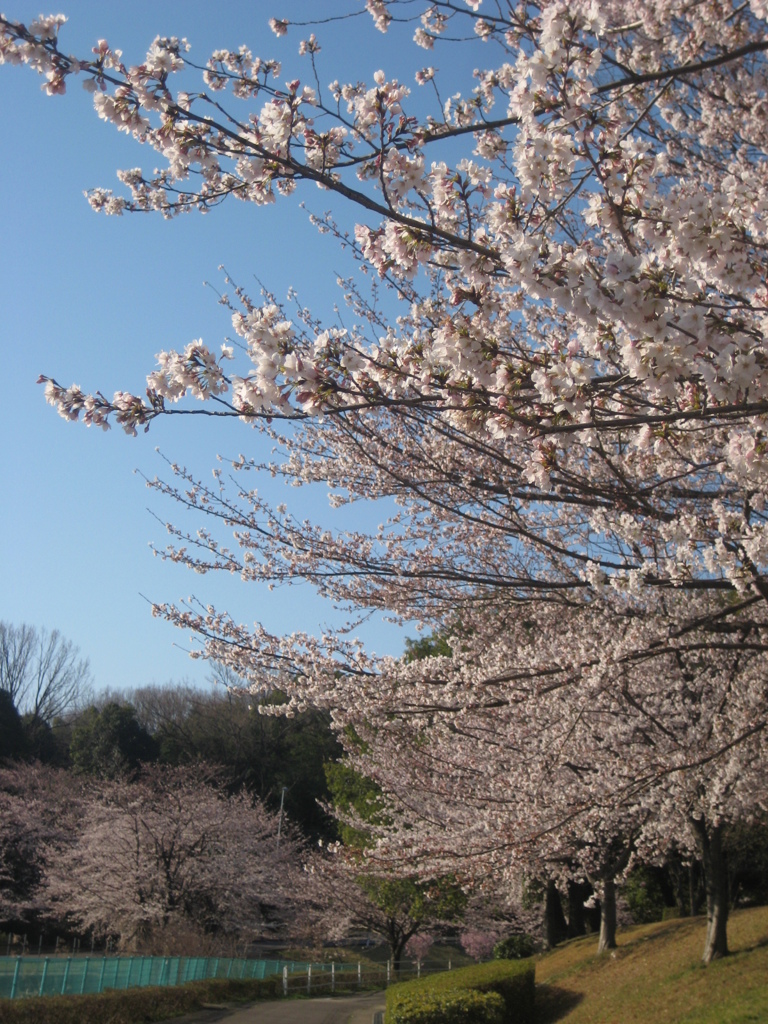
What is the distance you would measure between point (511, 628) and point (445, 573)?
5.50ft

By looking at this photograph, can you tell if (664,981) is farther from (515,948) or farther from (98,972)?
(515,948)

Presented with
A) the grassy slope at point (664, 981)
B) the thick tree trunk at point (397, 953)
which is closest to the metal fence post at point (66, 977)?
the grassy slope at point (664, 981)

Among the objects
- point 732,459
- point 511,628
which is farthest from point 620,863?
point 732,459

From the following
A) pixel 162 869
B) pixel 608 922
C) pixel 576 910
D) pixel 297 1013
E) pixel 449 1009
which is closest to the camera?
pixel 449 1009

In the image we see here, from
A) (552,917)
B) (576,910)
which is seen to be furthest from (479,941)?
(552,917)

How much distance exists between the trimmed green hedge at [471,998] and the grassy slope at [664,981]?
55 cm

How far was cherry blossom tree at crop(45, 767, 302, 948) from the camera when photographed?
75.8ft

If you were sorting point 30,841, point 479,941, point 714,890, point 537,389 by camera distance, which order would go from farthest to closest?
1. point 30,841
2. point 479,941
3. point 714,890
4. point 537,389

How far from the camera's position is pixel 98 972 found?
13.4 m

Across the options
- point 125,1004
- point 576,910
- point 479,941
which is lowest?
point 479,941

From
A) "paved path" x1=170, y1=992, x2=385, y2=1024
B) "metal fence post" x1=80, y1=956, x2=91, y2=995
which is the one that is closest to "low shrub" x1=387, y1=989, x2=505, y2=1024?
"paved path" x1=170, y1=992, x2=385, y2=1024

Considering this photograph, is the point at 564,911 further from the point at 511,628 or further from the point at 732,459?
the point at 732,459

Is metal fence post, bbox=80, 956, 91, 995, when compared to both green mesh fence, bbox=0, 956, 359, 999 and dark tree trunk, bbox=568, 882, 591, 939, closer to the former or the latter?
green mesh fence, bbox=0, 956, 359, 999

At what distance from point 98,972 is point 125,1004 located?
80cm
